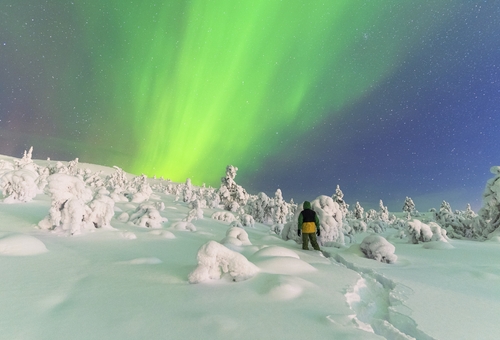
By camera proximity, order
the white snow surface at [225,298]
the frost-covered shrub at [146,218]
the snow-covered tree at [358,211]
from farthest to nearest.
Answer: the snow-covered tree at [358,211]
the frost-covered shrub at [146,218]
the white snow surface at [225,298]

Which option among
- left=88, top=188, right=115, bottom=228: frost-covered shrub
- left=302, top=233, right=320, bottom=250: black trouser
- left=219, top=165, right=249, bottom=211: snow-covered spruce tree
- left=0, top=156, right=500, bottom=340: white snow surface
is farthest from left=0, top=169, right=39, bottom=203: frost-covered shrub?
left=219, top=165, right=249, bottom=211: snow-covered spruce tree

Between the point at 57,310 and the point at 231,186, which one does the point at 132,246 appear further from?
the point at 231,186

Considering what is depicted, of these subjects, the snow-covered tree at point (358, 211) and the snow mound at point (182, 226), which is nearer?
the snow mound at point (182, 226)

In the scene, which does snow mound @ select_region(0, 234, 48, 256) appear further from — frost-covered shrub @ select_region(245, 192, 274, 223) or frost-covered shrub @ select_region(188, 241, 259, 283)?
frost-covered shrub @ select_region(245, 192, 274, 223)

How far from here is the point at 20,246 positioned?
5875mm

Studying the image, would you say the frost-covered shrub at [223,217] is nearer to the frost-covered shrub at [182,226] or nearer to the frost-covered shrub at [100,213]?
the frost-covered shrub at [182,226]

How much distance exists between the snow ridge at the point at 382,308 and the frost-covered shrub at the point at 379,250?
6.90 feet

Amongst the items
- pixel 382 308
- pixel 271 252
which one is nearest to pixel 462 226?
pixel 271 252

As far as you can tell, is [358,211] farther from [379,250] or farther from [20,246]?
[20,246]

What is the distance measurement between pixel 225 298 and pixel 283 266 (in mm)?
1920

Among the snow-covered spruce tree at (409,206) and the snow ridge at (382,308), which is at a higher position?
the snow-covered spruce tree at (409,206)

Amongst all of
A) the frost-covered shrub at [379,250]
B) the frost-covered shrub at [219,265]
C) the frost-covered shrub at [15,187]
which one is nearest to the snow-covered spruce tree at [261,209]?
the frost-covered shrub at [15,187]

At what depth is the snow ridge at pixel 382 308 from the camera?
3.48m

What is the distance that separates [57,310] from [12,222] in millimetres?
7920
